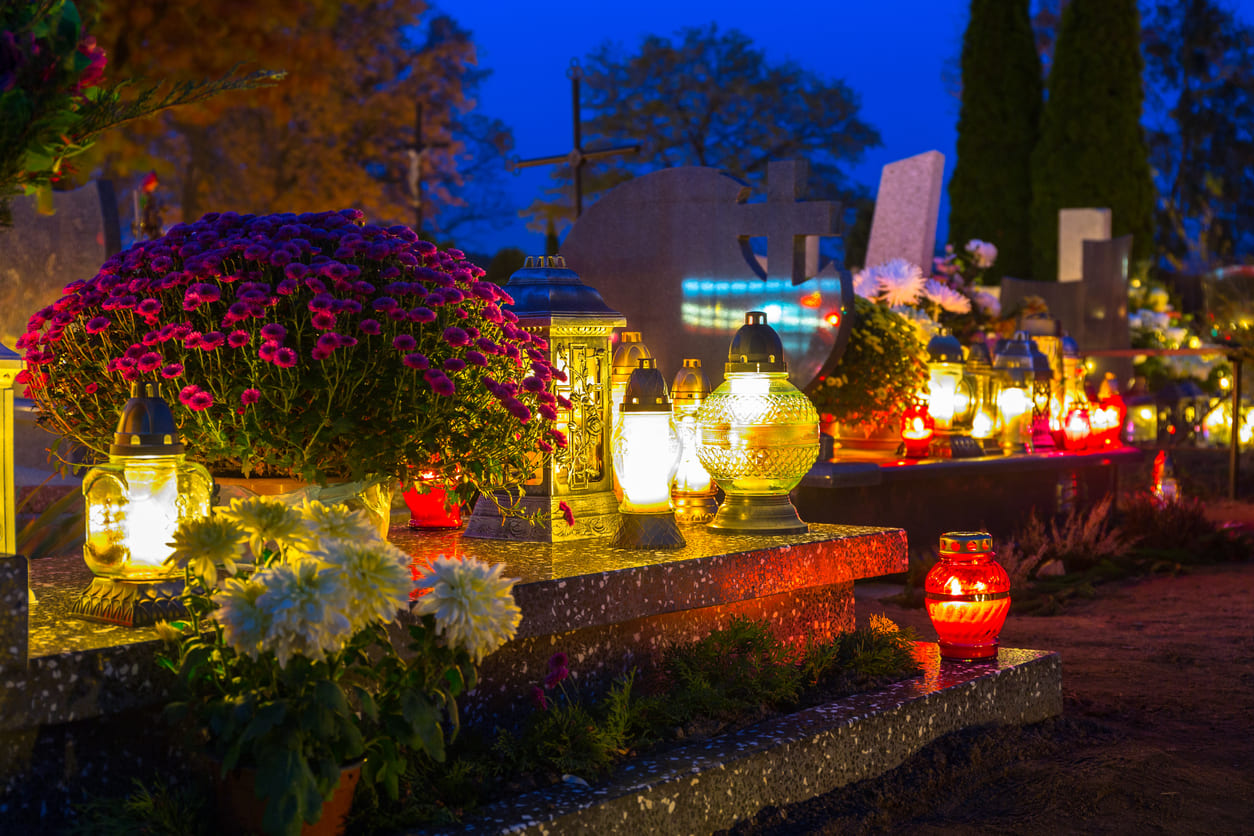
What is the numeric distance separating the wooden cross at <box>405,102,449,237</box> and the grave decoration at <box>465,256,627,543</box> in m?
18.0

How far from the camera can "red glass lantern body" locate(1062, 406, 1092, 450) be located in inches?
366

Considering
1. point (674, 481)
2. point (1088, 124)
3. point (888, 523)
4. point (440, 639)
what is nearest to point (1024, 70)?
point (1088, 124)

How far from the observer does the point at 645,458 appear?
3.95 metres

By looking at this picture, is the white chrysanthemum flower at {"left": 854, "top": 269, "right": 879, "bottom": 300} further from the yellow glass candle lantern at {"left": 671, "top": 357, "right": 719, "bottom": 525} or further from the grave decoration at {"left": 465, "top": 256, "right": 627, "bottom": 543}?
the grave decoration at {"left": 465, "top": 256, "right": 627, "bottom": 543}

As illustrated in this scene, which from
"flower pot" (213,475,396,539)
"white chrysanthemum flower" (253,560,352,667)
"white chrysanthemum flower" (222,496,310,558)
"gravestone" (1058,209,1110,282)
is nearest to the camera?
"white chrysanthemum flower" (253,560,352,667)

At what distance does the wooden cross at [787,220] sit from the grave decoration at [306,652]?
4821 millimetres

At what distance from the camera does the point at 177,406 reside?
3369 mm

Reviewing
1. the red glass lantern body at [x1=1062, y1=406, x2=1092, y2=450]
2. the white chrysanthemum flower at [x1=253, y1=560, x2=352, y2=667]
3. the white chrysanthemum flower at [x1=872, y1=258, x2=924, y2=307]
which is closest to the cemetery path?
the white chrysanthemum flower at [x1=253, y1=560, x2=352, y2=667]

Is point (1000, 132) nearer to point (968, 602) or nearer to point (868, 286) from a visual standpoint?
point (868, 286)

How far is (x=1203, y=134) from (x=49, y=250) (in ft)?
114

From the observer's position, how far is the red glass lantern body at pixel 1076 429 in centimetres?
930

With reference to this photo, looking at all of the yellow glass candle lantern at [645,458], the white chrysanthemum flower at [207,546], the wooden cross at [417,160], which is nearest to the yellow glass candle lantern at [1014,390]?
the yellow glass candle lantern at [645,458]

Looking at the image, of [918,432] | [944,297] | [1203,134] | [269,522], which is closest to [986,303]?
[944,297]

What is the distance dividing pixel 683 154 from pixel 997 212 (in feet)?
40.0
